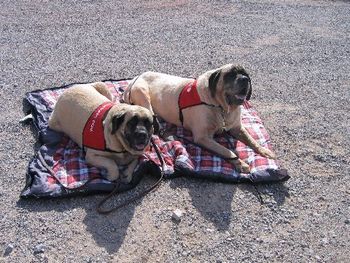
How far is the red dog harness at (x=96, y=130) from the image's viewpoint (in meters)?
5.53

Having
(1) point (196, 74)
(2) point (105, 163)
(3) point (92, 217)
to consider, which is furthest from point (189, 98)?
(1) point (196, 74)

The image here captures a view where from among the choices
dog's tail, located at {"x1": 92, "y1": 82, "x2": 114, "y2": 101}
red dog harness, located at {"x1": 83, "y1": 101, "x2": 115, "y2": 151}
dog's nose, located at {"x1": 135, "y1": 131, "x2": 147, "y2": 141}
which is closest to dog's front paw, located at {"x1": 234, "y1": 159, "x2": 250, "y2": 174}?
dog's nose, located at {"x1": 135, "y1": 131, "x2": 147, "y2": 141}

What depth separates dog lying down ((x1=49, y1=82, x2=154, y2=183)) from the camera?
17.1 feet

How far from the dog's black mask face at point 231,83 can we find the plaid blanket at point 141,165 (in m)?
0.78

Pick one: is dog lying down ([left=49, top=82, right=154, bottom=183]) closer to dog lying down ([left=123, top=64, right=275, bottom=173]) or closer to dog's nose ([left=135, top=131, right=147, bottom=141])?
dog's nose ([left=135, top=131, right=147, bottom=141])

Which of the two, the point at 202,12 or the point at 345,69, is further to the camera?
the point at 202,12

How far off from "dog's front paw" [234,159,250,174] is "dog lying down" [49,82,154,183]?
1.22 meters

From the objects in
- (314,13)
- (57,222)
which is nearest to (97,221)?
(57,222)

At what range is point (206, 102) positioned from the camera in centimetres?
616

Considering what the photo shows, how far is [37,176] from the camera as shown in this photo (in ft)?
17.6

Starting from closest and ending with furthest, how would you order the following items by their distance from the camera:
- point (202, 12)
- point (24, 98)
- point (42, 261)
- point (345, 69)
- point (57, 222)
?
point (42, 261) < point (57, 222) < point (24, 98) < point (345, 69) < point (202, 12)

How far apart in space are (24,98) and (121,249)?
3.93 m

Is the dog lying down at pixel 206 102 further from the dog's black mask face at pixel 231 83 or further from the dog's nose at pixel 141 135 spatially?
the dog's nose at pixel 141 135

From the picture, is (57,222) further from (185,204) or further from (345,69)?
(345,69)
